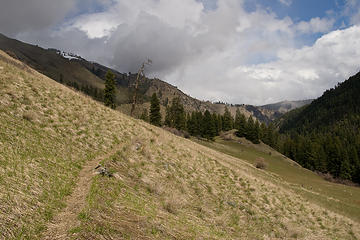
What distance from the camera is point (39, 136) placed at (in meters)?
13.7

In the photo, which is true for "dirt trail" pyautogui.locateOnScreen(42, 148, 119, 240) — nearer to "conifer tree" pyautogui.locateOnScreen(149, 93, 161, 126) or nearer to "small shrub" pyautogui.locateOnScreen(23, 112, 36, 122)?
"small shrub" pyautogui.locateOnScreen(23, 112, 36, 122)

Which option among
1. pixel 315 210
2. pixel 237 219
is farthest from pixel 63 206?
pixel 315 210

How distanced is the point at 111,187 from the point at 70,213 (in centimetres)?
315

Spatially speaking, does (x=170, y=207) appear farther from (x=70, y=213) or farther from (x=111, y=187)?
(x=70, y=213)

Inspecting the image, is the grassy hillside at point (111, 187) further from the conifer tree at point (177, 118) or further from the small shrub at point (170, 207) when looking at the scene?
the conifer tree at point (177, 118)

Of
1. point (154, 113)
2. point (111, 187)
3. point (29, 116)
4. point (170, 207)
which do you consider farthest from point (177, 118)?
point (111, 187)

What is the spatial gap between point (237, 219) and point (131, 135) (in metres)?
13.9

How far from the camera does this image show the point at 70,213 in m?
7.84

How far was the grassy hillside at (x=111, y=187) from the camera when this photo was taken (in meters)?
7.45

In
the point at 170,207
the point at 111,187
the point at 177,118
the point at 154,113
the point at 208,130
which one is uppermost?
the point at 177,118

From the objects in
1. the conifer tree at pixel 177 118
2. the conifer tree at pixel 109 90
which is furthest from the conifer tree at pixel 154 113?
the conifer tree at pixel 177 118

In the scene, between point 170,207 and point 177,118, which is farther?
point 177,118

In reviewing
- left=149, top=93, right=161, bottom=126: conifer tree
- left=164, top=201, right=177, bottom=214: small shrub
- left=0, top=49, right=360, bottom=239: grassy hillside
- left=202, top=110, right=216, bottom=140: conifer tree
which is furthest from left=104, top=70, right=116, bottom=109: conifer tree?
left=164, top=201, right=177, bottom=214: small shrub

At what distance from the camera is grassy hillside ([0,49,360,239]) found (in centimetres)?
745
